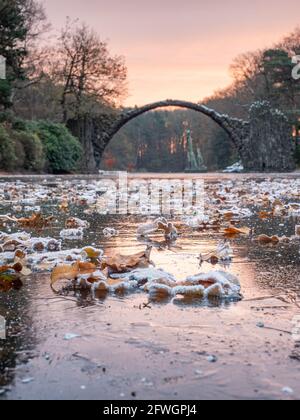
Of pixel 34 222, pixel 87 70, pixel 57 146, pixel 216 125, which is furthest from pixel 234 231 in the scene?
pixel 216 125

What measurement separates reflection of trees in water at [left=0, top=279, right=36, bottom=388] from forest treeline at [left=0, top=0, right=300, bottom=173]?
→ 19163 millimetres

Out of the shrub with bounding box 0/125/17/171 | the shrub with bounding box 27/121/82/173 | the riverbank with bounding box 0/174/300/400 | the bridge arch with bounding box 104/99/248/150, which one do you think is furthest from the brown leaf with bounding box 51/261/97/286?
the bridge arch with bounding box 104/99/248/150

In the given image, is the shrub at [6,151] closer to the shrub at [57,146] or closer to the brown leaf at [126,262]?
the shrub at [57,146]

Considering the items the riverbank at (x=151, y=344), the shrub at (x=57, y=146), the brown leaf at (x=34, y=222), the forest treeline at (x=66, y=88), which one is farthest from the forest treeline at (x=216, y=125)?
the riverbank at (x=151, y=344)

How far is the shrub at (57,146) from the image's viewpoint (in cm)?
2658

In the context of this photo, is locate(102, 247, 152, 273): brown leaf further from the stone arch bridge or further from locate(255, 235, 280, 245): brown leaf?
the stone arch bridge

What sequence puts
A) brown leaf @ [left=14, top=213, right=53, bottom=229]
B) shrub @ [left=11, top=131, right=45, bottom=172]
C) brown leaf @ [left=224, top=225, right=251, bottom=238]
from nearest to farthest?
brown leaf @ [left=224, top=225, right=251, bottom=238], brown leaf @ [left=14, top=213, right=53, bottom=229], shrub @ [left=11, top=131, right=45, bottom=172]

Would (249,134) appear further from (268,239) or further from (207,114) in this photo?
(268,239)

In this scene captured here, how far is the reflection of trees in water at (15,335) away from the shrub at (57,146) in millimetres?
24750

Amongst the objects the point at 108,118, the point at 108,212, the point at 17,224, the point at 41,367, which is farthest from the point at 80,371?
the point at 108,118

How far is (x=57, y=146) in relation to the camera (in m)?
27.1

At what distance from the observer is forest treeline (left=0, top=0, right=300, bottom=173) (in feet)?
79.4

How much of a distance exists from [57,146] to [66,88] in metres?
8.97

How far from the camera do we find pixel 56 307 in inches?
69.5
